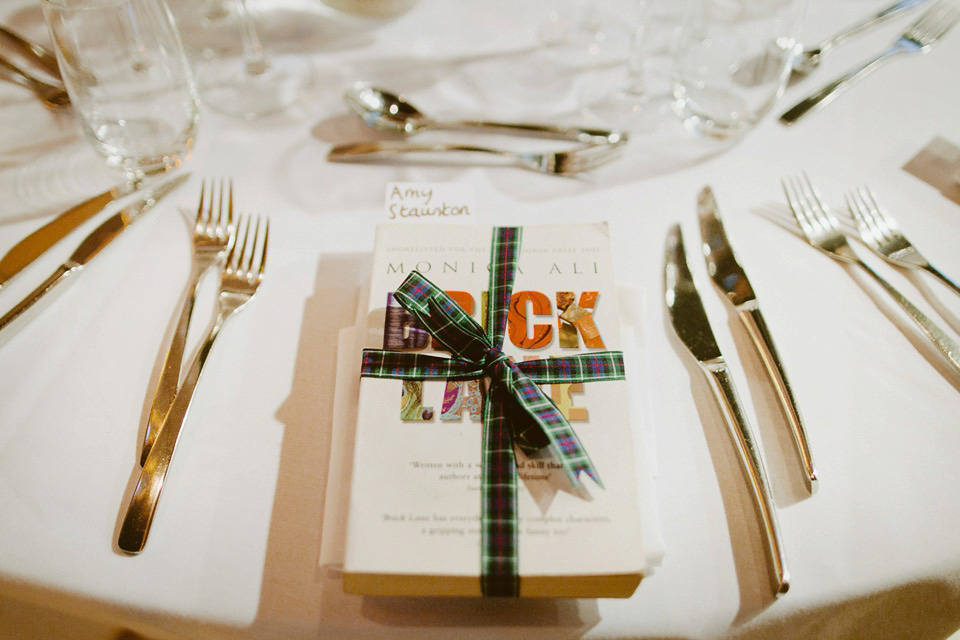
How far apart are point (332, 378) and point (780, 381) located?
1.37 feet

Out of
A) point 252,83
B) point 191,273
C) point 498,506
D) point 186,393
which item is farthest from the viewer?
point 252,83

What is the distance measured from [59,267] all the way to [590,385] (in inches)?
22.2

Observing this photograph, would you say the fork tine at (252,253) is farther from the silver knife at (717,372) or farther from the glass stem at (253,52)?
the silver knife at (717,372)

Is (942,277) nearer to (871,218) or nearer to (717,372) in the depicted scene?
(871,218)

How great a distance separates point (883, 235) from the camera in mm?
701

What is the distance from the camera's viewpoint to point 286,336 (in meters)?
0.63

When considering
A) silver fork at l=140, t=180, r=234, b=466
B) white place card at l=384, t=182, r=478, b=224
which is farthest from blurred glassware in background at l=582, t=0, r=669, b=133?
silver fork at l=140, t=180, r=234, b=466

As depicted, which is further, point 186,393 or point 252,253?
point 252,253

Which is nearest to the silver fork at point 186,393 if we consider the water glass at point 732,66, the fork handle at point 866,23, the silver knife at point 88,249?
the silver knife at point 88,249

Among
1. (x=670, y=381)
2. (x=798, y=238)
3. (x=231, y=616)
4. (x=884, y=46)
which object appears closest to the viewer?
(x=231, y=616)

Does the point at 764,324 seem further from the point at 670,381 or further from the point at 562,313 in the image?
the point at 562,313

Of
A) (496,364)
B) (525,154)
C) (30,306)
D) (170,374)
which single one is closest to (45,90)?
(30,306)

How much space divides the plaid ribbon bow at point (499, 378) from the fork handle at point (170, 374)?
0.19m

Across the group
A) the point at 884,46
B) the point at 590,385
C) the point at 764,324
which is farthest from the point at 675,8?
the point at 590,385
